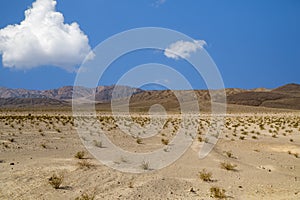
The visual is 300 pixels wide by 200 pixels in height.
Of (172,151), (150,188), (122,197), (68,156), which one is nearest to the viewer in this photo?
(122,197)

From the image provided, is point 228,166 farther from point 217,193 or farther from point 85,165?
point 85,165

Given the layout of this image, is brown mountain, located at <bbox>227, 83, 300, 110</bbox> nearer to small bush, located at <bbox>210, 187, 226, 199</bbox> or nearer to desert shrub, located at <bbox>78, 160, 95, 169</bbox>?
desert shrub, located at <bbox>78, 160, 95, 169</bbox>

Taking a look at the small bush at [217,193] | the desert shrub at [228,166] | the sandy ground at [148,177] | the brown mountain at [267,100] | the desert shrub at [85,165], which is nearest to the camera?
the small bush at [217,193]

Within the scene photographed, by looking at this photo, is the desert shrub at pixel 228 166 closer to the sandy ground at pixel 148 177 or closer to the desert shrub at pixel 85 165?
the sandy ground at pixel 148 177

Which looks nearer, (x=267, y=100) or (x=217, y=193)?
(x=217, y=193)

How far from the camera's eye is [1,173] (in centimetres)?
A: 1045

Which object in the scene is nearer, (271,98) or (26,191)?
(26,191)

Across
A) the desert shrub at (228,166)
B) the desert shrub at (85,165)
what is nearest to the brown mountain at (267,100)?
the desert shrub at (228,166)

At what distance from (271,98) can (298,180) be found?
146 m

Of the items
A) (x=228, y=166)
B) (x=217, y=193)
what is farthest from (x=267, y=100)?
(x=217, y=193)

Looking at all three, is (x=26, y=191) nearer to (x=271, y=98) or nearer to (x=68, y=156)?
(x=68, y=156)

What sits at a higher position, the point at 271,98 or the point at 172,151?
the point at 271,98

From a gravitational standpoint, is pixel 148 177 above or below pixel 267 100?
below

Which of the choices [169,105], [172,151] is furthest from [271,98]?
[172,151]
